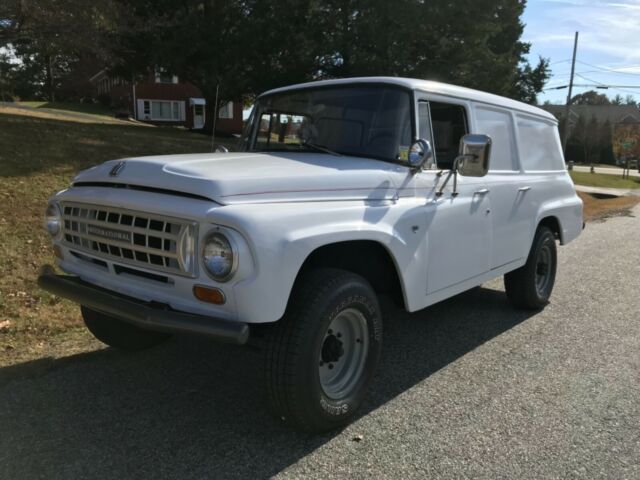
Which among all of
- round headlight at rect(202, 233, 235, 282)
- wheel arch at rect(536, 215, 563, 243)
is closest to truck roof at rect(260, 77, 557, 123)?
wheel arch at rect(536, 215, 563, 243)

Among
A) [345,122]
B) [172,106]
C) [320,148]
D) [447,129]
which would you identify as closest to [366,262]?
[320,148]

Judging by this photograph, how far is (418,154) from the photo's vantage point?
3.69m

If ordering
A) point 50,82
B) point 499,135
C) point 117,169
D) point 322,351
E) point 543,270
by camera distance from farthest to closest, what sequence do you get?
point 50,82 < point 543,270 < point 499,135 < point 117,169 < point 322,351

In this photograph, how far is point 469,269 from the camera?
4.27 m

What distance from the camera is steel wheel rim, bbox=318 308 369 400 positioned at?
3232mm

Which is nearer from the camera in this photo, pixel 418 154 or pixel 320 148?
pixel 418 154

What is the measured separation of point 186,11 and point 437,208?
735 inches

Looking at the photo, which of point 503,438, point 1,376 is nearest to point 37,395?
point 1,376

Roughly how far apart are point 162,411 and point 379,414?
1.35 m

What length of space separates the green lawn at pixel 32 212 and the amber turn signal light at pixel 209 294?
220 centimetres

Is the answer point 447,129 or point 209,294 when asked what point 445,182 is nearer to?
point 447,129

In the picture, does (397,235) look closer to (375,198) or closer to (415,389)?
(375,198)

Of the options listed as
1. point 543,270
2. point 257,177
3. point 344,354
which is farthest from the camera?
point 543,270

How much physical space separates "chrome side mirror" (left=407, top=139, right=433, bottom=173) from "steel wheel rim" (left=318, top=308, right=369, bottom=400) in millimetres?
1117
